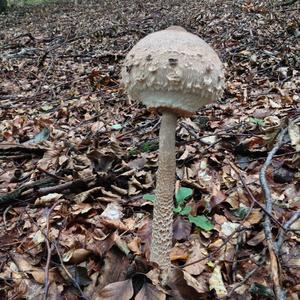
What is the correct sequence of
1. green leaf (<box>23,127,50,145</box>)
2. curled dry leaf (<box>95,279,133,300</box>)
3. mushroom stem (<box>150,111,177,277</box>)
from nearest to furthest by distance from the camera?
mushroom stem (<box>150,111,177,277</box>) < curled dry leaf (<box>95,279,133,300</box>) < green leaf (<box>23,127,50,145</box>)

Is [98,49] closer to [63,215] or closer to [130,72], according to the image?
[63,215]

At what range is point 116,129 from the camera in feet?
14.5

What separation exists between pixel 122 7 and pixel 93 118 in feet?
38.1

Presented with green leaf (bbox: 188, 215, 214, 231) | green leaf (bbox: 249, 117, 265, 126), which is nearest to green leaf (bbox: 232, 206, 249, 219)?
green leaf (bbox: 188, 215, 214, 231)

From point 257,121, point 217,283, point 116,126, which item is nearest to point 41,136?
point 116,126

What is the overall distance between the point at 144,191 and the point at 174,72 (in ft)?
5.24

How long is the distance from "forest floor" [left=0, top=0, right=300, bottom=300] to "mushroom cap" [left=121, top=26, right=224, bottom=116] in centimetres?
88

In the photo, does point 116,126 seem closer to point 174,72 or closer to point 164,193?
point 164,193

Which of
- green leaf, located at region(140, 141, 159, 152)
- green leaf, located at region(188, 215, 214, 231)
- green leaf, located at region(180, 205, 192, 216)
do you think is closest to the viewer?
green leaf, located at region(188, 215, 214, 231)

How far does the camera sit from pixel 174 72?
1.67m

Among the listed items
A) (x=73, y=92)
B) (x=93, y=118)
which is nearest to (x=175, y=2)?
(x=73, y=92)

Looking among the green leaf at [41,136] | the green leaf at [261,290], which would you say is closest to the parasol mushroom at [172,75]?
the green leaf at [261,290]

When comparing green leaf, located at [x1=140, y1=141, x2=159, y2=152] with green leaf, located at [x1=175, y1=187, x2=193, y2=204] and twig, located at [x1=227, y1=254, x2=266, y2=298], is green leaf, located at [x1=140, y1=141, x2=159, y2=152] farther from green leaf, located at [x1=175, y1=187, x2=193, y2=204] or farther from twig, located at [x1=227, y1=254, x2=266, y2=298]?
twig, located at [x1=227, y1=254, x2=266, y2=298]

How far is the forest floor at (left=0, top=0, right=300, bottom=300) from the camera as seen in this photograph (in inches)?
86.7
